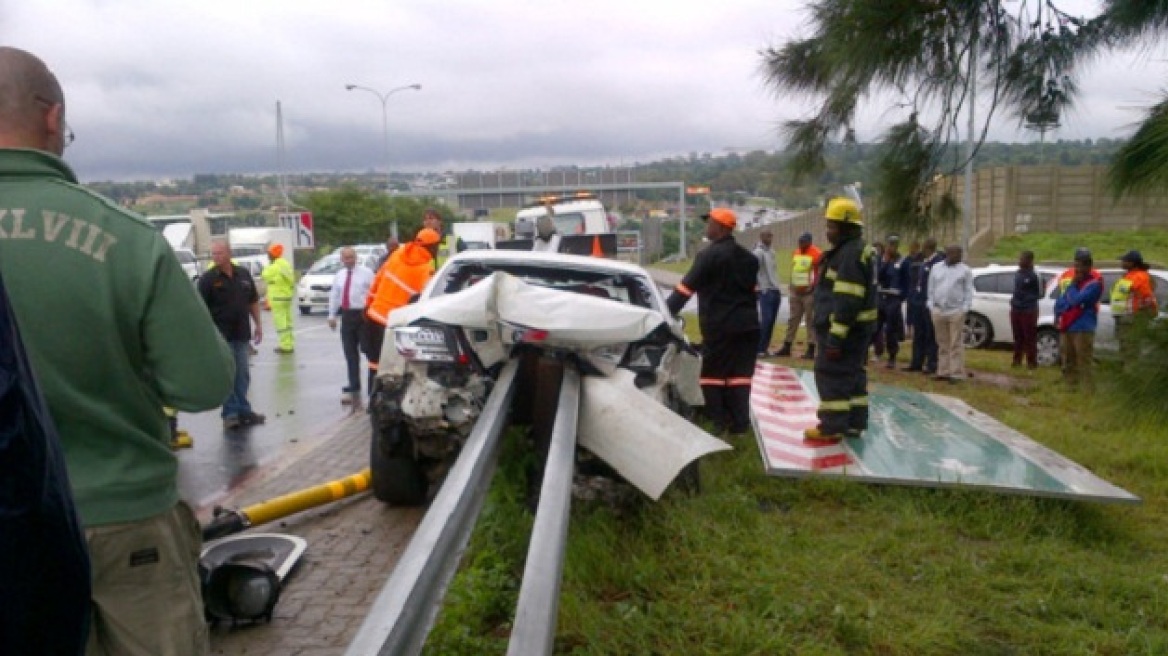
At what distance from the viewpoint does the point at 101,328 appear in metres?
2.16

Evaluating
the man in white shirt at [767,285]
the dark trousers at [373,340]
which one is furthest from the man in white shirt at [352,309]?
the man in white shirt at [767,285]

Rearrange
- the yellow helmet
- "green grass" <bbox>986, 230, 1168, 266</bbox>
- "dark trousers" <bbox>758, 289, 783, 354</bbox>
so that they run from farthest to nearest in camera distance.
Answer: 1. "green grass" <bbox>986, 230, 1168, 266</bbox>
2. "dark trousers" <bbox>758, 289, 783, 354</bbox>
3. the yellow helmet

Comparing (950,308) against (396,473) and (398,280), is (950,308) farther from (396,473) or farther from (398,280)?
(396,473)

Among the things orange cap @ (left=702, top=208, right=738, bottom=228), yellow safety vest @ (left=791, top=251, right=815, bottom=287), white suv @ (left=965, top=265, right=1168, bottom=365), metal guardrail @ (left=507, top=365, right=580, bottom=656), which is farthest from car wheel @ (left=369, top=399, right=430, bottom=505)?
white suv @ (left=965, top=265, right=1168, bottom=365)

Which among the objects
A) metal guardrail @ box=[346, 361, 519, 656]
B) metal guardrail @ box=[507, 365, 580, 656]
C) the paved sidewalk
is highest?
metal guardrail @ box=[346, 361, 519, 656]

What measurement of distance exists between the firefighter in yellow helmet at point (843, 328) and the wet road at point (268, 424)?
4431 mm

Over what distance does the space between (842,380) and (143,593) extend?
5193mm

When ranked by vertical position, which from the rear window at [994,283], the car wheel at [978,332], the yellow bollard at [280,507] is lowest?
the car wheel at [978,332]

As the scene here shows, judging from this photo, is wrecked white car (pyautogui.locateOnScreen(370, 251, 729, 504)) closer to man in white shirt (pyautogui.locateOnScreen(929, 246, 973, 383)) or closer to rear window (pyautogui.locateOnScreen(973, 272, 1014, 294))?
man in white shirt (pyautogui.locateOnScreen(929, 246, 973, 383))

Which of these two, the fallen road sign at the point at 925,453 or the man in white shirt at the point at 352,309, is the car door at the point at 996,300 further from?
the man in white shirt at the point at 352,309

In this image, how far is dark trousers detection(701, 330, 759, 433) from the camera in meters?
7.55

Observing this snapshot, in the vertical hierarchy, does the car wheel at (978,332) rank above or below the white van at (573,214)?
below

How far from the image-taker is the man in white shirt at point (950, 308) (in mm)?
11844

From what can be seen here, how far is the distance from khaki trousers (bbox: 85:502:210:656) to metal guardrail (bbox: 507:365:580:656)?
31.0 inches
